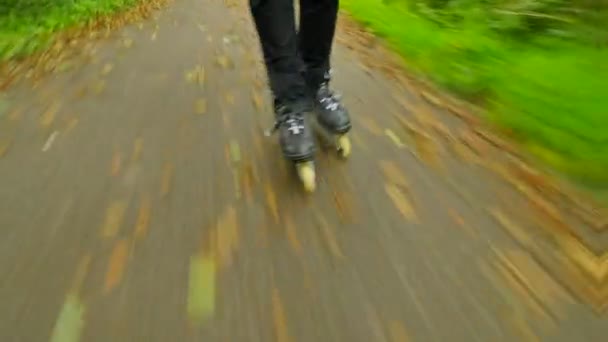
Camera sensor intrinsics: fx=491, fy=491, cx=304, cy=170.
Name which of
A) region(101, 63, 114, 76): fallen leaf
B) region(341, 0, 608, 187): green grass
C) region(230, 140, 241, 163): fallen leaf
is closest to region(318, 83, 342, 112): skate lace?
region(230, 140, 241, 163): fallen leaf

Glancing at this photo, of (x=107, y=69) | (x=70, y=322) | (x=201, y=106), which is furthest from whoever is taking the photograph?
(x=107, y=69)

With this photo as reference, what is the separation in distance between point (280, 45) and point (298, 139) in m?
0.37

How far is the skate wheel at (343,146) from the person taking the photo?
2.07 metres

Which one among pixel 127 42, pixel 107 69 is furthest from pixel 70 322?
pixel 127 42

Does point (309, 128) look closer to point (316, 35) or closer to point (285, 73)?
point (285, 73)

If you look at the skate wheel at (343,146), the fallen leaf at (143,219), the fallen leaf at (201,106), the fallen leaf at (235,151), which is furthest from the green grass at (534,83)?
the fallen leaf at (143,219)

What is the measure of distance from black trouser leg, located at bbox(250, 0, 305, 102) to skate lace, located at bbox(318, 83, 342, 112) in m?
0.19

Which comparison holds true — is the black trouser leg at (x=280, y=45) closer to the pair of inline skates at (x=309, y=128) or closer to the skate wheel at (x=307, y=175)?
the pair of inline skates at (x=309, y=128)

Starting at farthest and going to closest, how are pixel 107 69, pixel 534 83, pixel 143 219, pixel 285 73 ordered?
pixel 107 69, pixel 534 83, pixel 285 73, pixel 143 219

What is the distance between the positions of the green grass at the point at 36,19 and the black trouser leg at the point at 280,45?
119 inches

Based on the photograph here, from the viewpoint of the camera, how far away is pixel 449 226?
161 cm

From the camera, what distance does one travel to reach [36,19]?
507 cm

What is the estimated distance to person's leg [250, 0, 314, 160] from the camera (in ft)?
6.12

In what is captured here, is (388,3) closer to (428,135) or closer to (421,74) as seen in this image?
(421,74)
